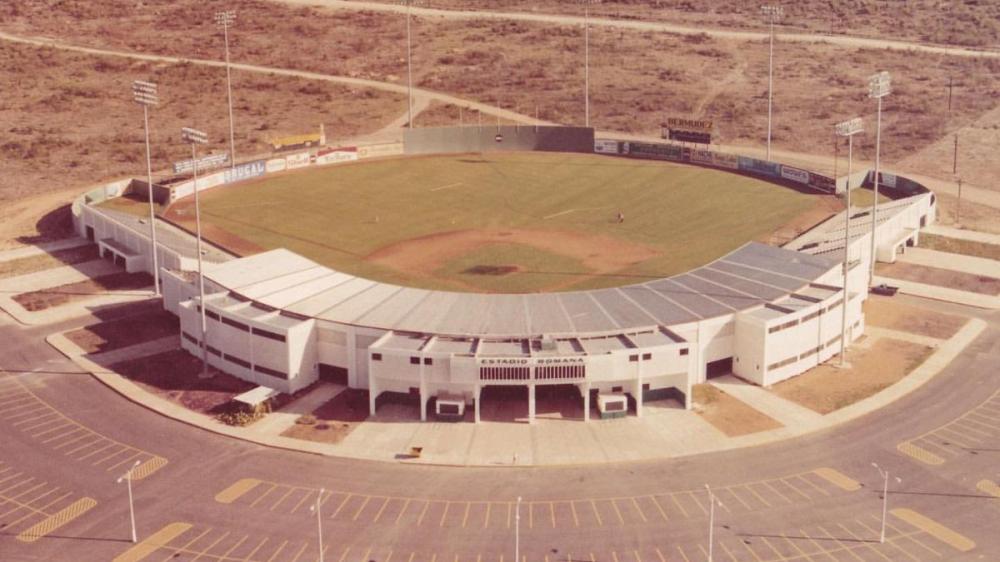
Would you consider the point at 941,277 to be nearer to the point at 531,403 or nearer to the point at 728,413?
the point at 728,413

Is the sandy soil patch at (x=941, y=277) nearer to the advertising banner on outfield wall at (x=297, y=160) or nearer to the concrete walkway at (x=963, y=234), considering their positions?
the concrete walkway at (x=963, y=234)

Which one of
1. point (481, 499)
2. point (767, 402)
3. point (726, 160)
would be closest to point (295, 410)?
point (481, 499)

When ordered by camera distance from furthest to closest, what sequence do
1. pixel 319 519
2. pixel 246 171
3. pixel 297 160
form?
pixel 297 160 → pixel 246 171 → pixel 319 519

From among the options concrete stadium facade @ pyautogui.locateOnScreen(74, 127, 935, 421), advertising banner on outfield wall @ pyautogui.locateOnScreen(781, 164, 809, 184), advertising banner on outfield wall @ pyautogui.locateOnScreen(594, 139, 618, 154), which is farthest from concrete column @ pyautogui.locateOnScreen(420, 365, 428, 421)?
advertising banner on outfield wall @ pyautogui.locateOnScreen(594, 139, 618, 154)

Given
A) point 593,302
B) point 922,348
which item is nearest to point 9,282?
point 593,302

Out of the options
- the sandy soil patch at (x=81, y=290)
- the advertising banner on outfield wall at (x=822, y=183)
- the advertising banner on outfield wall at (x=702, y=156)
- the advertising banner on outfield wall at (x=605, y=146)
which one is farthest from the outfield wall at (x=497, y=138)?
the sandy soil patch at (x=81, y=290)
